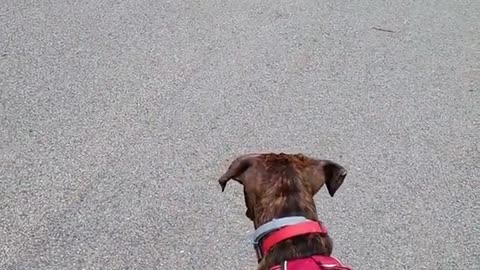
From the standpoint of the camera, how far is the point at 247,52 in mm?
6359

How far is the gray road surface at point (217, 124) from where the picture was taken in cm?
445

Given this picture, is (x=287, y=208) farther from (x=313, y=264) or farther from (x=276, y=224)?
(x=313, y=264)

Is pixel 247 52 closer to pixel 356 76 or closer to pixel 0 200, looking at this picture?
pixel 356 76

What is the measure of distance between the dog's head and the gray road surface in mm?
1015

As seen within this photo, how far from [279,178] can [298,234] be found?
0.37 m

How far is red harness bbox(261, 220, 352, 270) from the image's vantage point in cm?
292

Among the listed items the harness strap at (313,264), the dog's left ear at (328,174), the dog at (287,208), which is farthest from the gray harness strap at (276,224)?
the dog's left ear at (328,174)

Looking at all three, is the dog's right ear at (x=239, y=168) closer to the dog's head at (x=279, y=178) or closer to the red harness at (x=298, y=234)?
the dog's head at (x=279, y=178)

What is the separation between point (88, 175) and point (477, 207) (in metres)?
2.49

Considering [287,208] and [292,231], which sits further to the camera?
[287,208]

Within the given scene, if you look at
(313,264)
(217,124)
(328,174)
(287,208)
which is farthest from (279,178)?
(217,124)

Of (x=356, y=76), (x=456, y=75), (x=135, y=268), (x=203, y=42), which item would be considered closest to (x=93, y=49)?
(x=203, y=42)

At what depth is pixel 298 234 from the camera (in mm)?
3002

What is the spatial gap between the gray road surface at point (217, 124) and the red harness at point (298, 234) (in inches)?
50.0
